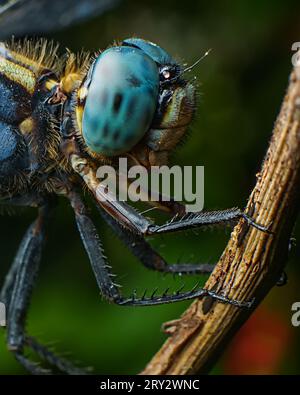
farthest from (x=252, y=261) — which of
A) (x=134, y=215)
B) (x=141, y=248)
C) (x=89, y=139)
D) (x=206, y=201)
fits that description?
(x=206, y=201)

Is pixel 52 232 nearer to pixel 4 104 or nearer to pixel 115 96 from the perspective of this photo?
pixel 4 104

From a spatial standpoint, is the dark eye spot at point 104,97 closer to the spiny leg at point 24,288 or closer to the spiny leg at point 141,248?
the spiny leg at point 141,248

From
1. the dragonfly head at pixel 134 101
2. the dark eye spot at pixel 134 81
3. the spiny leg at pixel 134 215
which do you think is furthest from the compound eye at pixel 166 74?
the spiny leg at pixel 134 215

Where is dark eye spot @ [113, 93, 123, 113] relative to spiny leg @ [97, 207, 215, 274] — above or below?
above

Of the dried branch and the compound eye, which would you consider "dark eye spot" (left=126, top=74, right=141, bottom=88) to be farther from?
the dried branch

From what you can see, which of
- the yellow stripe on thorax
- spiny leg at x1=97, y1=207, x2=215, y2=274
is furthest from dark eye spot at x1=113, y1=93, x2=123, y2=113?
spiny leg at x1=97, y1=207, x2=215, y2=274
